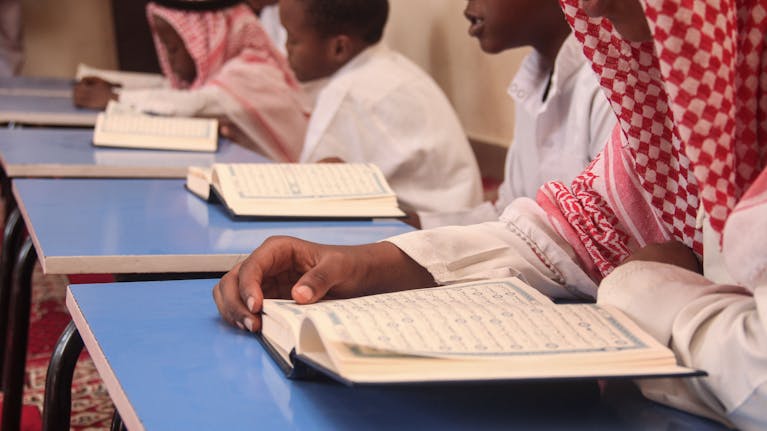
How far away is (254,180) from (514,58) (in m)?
1.48

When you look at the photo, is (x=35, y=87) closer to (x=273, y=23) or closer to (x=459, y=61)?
(x=273, y=23)

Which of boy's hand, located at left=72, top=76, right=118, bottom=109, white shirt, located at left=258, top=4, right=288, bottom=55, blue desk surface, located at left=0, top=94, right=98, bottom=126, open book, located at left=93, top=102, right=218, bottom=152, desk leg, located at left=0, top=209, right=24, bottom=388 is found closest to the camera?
desk leg, located at left=0, top=209, right=24, bottom=388

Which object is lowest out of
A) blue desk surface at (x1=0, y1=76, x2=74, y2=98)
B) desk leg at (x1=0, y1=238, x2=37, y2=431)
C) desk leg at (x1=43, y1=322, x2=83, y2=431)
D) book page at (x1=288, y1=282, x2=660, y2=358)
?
blue desk surface at (x1=0, y1=76, x2=74, y2=98)

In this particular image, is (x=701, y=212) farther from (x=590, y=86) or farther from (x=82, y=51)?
(x=82, y=51)

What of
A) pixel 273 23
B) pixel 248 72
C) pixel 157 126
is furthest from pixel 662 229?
pixel 273 23

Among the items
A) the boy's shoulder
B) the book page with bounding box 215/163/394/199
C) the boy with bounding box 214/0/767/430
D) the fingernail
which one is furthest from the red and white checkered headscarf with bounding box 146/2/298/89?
the fingernail

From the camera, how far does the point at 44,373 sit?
2541 millimetres

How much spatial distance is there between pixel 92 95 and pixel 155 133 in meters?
1.01

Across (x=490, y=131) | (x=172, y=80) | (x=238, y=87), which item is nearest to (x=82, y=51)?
(x=172, y=80)

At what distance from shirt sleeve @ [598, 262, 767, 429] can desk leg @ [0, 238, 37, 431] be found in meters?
1.32

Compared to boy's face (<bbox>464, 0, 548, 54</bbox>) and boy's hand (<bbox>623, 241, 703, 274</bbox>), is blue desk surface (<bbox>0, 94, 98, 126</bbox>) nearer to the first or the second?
boy's face (<bbox>464, 0, 548, 54</bbox>)

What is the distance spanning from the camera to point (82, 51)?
724 cm

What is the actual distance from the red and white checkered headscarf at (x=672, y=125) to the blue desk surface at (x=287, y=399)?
18 centimetres

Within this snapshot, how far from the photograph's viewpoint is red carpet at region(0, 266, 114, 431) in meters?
2.21
